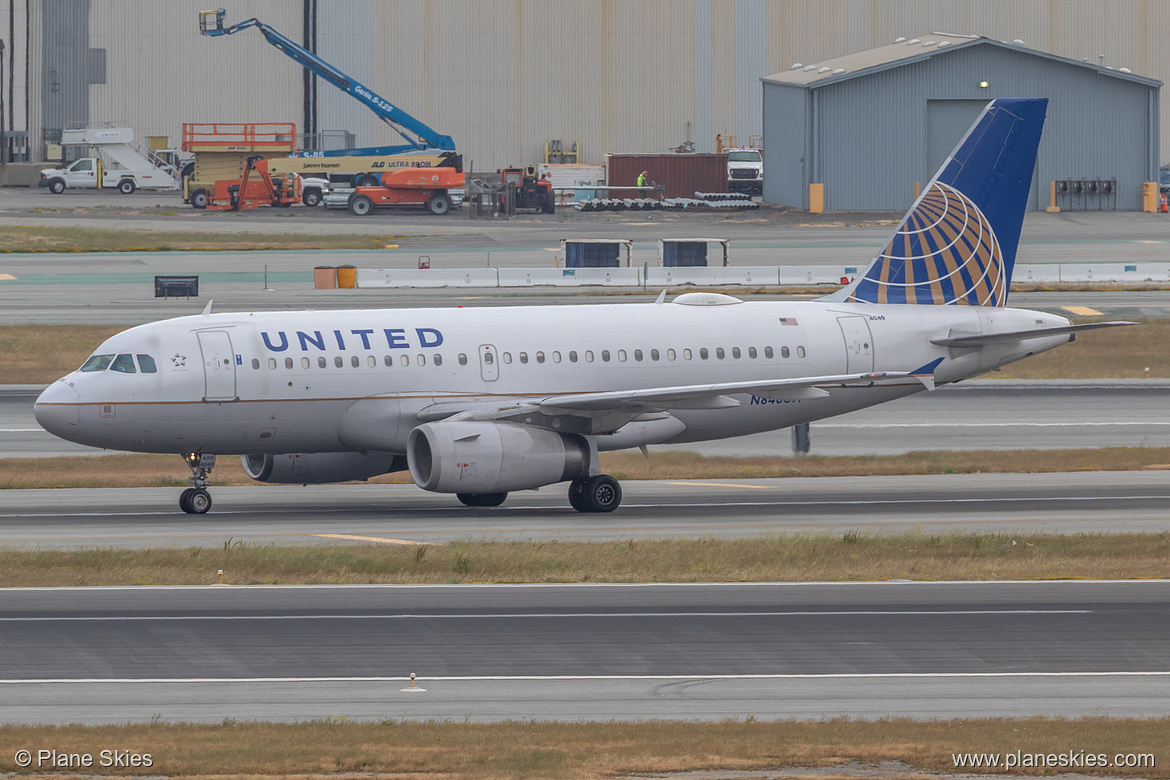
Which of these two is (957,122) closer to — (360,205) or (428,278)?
(360,205)

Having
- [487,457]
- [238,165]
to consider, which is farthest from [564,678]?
[238,165]

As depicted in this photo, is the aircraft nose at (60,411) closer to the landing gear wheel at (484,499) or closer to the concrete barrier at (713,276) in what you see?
the landing gear wheel at (484,499)

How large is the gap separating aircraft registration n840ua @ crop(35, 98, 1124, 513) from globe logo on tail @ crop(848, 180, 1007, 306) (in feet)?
0.16

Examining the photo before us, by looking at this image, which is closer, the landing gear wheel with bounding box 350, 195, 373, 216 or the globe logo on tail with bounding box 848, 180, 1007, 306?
the globe logo on tail with bounding box 848, 180, 1007, 306

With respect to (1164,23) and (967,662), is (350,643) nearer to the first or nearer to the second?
(967,662)

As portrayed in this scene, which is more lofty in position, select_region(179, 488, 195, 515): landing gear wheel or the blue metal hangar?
the blue metal hangar

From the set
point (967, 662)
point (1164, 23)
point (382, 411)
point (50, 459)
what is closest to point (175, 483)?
point (50, 459)

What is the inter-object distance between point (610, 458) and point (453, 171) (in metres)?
69.3

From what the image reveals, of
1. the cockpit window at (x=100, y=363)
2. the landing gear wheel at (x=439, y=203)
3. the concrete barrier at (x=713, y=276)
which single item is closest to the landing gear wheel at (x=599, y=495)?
the cockpit window at (x=100, y=363)

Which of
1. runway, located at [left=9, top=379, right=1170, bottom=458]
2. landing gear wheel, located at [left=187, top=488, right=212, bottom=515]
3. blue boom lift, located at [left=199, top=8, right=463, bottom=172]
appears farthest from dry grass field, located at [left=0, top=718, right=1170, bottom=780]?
blue boom lift, located at [left=199, top=8, right=463, bottom=172]

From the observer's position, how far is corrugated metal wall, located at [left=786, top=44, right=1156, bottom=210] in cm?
10231
